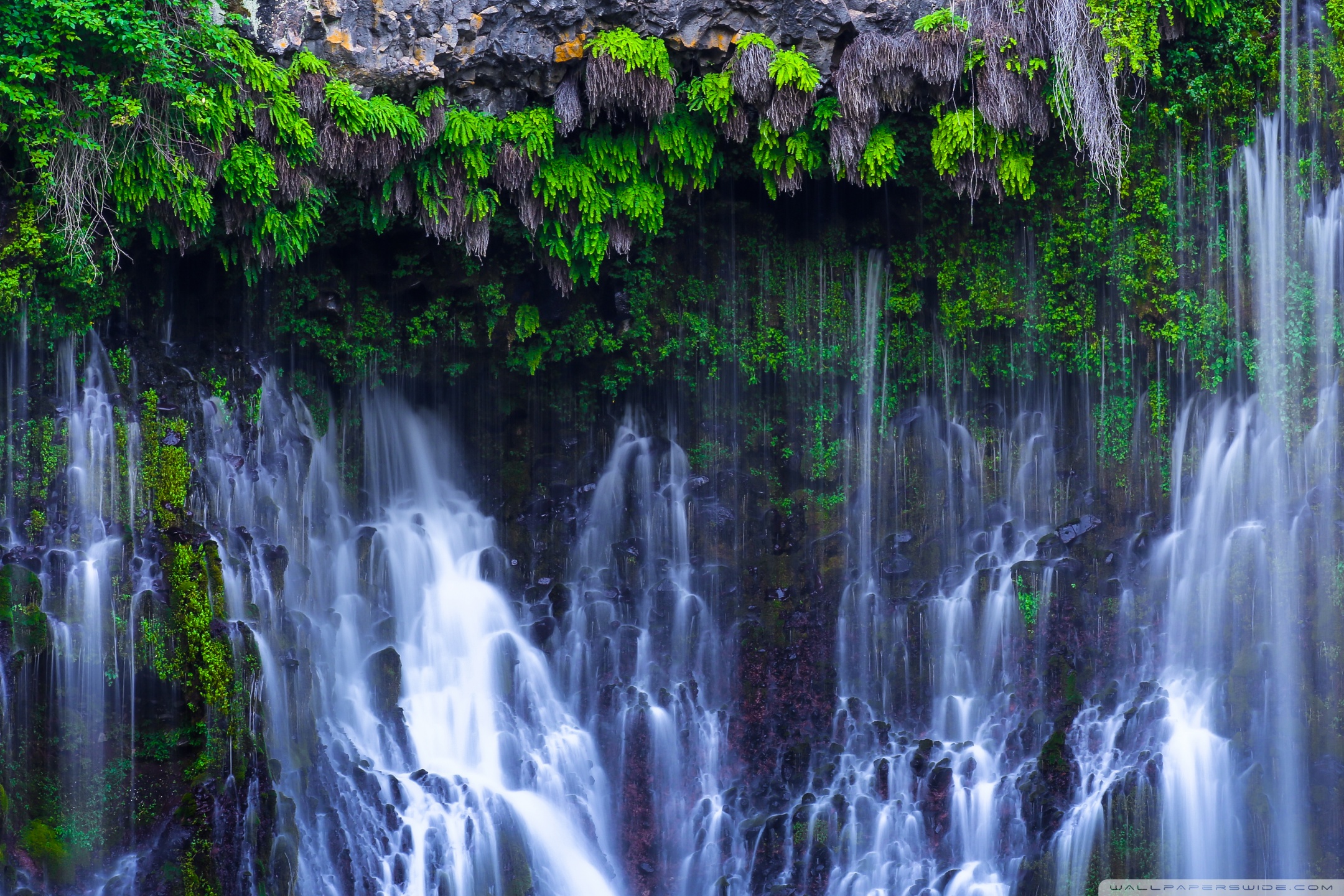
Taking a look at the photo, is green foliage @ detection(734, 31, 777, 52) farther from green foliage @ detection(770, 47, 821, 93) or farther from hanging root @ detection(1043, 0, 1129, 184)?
hanging root @ detection(1043, 0, 1129, 184)

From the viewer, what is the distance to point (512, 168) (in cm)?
1086

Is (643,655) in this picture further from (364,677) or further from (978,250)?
(978,250)

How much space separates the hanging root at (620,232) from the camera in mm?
11383

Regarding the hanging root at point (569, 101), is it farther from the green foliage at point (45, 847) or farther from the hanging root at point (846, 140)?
the green foliage at point (45, 847)

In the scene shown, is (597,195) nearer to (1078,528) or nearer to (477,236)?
(477,236)

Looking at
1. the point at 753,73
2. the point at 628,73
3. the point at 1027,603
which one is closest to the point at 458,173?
the point at 628,73

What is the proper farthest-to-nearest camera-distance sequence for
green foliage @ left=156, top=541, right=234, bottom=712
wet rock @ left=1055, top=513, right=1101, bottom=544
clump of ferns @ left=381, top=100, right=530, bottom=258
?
1. wet rock @ left=1055, top=513, right=1101, bottom=544
2. clump of ferns @ left=381, top=100, right=530, bottom=258
3. green foliage @ left=156, top=541, right=234, bottom=712

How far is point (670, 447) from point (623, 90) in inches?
178

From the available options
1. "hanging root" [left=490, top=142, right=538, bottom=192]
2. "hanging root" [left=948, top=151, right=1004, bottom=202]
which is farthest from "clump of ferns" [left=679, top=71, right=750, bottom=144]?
"hanging root" [left=948, top=151, right=1004, bottom=202]

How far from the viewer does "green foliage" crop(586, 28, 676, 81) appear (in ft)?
34.4

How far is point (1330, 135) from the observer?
11.9m

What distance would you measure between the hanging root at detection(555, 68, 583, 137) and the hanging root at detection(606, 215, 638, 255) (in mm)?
1019

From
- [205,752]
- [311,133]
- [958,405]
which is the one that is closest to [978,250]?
[958,405]

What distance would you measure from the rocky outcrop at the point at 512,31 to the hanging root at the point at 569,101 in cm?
8
